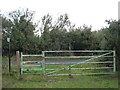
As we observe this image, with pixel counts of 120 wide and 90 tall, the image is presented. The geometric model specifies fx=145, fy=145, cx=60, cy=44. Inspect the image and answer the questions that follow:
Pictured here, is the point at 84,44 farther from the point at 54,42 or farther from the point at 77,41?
the point at 54,42

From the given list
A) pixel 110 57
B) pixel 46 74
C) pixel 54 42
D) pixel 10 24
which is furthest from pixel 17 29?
pixel 110 57

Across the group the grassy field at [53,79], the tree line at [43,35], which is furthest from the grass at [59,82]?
the tree line at [43,35]

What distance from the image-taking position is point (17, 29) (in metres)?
19.3

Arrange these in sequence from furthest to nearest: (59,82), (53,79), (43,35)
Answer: (43,35) → (53,79) → (59,82)

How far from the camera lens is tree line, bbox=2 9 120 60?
19130 millimetres

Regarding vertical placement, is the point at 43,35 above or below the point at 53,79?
above

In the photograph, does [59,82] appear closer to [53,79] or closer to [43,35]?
[53,79]

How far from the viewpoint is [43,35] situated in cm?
2117

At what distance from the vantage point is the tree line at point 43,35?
19.1 meters

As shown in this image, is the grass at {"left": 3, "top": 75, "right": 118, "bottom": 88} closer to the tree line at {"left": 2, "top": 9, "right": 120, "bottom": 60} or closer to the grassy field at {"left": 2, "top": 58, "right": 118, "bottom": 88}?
the grassy field at {"left": 2, "top": 58, "right": 118, "bottom": 88}

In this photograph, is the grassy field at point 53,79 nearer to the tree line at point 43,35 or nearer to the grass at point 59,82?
the grass at point 59,82

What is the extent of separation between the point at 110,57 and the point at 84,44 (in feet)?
43.5

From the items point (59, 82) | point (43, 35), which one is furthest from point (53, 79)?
point (43, 35)

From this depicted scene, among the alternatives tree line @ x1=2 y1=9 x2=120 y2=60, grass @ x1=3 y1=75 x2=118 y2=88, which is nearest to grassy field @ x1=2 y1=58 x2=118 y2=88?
grass @ x1=3 y1=75 x2=118 y2=88
